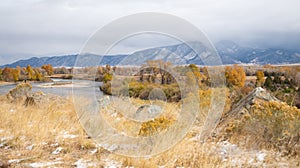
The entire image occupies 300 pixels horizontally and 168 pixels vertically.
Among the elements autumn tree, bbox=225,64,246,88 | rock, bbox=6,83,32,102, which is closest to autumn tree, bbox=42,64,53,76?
autumn tree, bbox=225,64,246,88

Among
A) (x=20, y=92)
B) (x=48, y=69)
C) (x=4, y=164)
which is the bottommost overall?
(x=4, y=164)

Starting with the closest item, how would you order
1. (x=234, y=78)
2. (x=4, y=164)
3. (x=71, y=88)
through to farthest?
(x=4, y=164)
(x=71, y=88)
(x=234, y=78)

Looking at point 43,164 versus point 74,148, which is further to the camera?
point 74,148

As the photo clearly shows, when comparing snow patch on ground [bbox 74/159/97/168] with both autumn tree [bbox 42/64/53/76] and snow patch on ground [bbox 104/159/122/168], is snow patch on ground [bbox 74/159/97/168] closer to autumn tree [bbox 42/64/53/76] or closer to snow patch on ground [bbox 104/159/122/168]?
snow patch on ground [bbox 104/159/122/168]

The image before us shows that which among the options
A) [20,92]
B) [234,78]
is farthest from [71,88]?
[234,78]

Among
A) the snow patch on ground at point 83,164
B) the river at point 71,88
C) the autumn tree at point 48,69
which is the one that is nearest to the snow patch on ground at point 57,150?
the snow patch on ground at point 83,164

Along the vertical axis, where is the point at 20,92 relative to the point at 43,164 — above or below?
above

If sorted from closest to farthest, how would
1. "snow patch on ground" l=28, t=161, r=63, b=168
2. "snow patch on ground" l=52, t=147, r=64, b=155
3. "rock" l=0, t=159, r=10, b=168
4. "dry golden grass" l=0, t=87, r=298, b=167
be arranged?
"rock" l=0, t=159, r=10, b=168 → "snow patch on ground" l=28, t=161, r=63, b=168 → "dry golden grass" l=0, t=87, r=298, b=167 → "snow patch on ground" l=52, t=147, r=64, b=155

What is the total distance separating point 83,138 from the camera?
6.79 m

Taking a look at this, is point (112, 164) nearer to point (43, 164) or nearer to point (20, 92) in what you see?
point (43, 164)

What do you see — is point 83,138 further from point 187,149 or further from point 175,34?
point 175,34

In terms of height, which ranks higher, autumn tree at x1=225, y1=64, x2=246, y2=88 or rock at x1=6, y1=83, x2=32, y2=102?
rock at x1=6, y1=83, x2=32, y2=102

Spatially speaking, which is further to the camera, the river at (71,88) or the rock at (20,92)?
the rock at (20,92)

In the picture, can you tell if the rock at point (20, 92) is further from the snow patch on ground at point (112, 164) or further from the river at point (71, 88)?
the snow patch on ground at point (112, 164)
